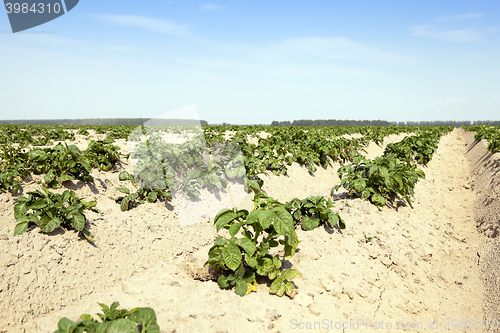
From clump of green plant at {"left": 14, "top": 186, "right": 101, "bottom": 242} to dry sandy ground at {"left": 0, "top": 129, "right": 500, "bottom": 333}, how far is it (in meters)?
0.15

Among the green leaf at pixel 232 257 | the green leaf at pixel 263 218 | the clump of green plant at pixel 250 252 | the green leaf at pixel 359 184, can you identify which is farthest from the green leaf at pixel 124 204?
the green leaf at pixel 359 184

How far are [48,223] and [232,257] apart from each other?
292 cm

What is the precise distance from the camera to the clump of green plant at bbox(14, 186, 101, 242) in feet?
13.9

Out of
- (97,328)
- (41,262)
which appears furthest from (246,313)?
(41,262)

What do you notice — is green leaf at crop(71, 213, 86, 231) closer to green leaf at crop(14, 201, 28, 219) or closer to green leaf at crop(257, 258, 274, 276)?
green leaf at crop(14, 201, 28, 219)

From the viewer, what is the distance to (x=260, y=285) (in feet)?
12.1

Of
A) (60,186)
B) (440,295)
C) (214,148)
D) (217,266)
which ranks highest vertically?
(214,148)

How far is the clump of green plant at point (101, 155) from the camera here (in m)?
7.20

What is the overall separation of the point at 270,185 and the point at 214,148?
2.07m

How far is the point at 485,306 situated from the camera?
12.5 feet

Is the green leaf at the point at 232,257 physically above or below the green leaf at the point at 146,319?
above

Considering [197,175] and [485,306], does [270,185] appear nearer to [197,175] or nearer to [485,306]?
[197,175]

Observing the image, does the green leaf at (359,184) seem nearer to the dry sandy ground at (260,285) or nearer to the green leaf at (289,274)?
the dry sandy ground at (260,285)

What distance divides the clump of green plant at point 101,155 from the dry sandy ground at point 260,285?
2.97ft
